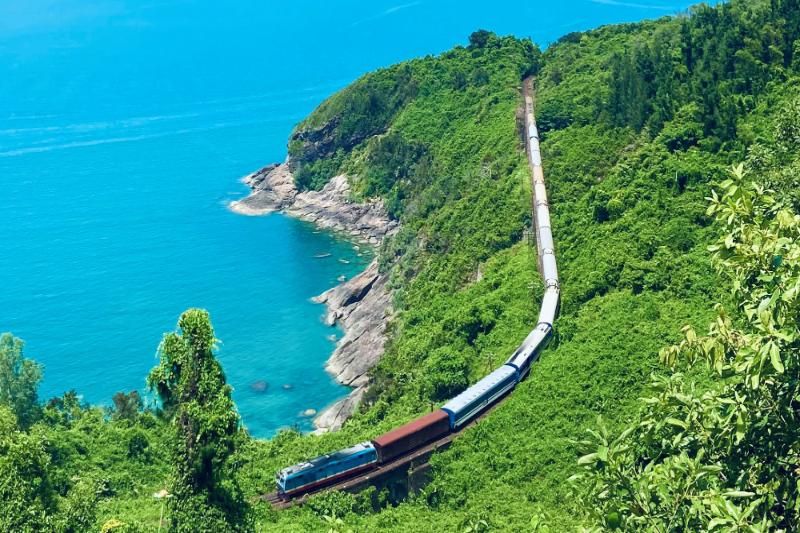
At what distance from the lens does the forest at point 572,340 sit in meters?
9.93

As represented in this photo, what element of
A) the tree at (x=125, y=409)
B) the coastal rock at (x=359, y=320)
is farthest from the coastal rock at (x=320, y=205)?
the tree at (x=125, y=409)

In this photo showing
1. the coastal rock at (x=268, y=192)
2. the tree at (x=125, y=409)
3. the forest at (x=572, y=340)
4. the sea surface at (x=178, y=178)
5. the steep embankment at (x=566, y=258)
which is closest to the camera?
the forest at (x=572, y=340)

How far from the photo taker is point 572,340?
4594cm

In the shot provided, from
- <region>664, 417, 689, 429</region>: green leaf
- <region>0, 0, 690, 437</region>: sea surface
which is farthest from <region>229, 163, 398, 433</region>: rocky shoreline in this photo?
<region>664, 417, 689, 429</region>: green leaf

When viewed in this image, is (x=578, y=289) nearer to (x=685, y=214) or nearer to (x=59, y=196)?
(x=685, y=214)

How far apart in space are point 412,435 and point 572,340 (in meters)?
10.7

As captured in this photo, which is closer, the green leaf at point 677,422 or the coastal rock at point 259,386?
the green leaf at point 677,422

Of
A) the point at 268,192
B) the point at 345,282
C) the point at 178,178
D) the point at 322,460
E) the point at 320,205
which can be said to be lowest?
the point at 322,460

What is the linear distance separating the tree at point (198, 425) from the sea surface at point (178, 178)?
2871 cm

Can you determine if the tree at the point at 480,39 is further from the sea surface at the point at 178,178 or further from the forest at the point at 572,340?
the sea surface at the point at 178,178

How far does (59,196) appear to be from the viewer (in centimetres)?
10944

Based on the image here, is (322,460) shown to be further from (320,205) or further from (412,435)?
(320,205)

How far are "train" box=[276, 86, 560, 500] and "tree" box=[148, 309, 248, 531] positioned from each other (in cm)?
730

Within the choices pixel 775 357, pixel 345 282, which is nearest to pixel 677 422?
pixel 775 357
